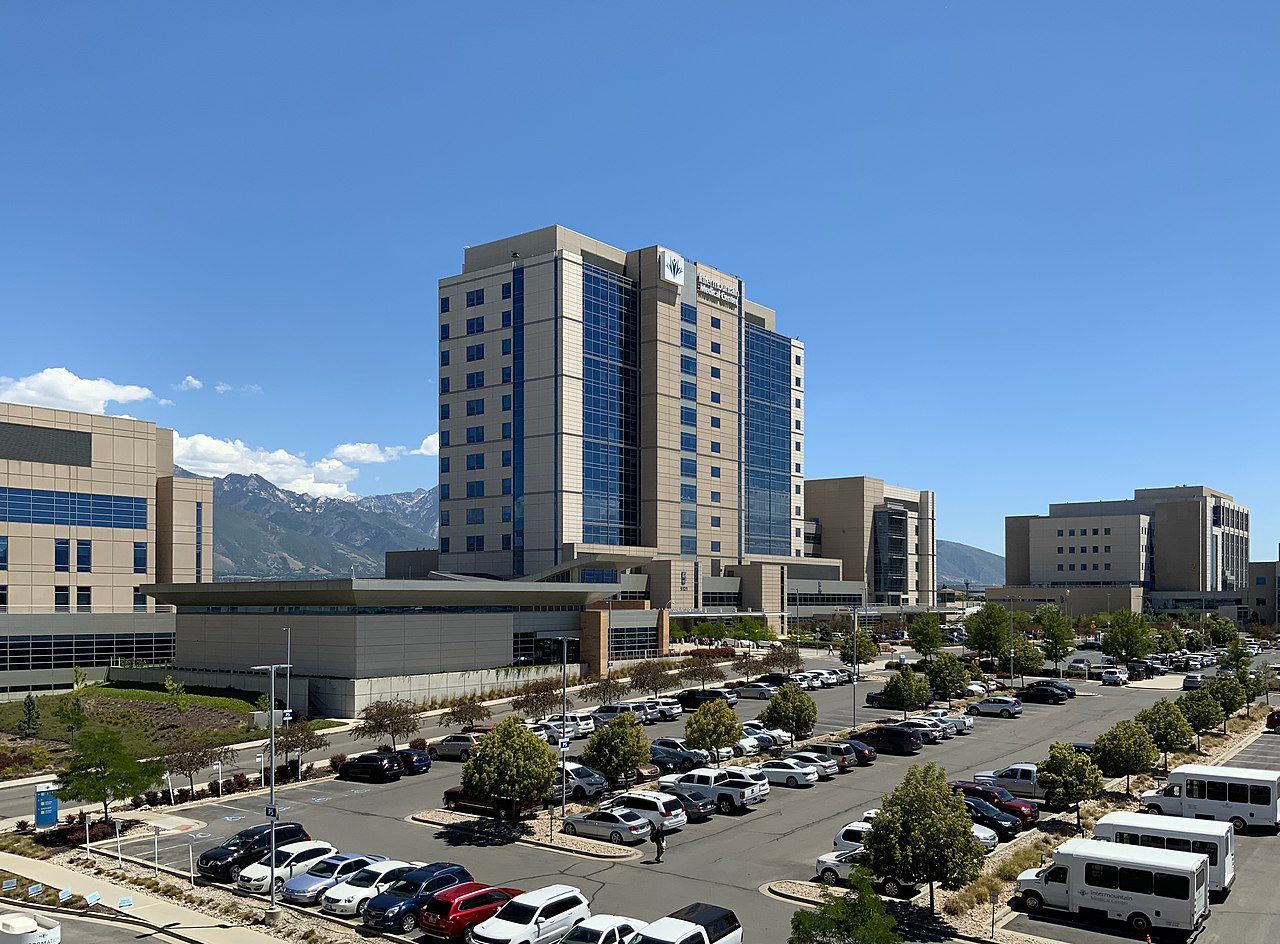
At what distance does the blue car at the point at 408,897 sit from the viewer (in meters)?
30.3

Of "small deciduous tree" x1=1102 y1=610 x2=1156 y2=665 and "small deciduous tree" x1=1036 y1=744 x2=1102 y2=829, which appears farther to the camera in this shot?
"small deciduous tree" x1=1102 y1=610 x2=1156 y2=665

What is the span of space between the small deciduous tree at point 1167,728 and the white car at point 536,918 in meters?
37.5

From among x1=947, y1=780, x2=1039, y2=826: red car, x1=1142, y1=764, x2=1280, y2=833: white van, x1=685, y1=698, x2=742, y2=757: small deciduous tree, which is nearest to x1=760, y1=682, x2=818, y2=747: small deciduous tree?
x1=685, y1=698, x2=742, y2=757: small deciduous tree

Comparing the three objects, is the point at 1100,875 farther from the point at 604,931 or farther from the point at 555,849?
the point at 555,849

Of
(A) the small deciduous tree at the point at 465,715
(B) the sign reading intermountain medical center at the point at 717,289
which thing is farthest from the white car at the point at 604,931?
(B) the sign reading intermountain medical center at the point at 717,289

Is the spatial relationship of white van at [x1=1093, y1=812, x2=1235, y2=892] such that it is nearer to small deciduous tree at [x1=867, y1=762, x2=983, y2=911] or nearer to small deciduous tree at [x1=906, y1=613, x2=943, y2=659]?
small deciduous tree at [x1=867, y1=762, x2=983, y2=911]

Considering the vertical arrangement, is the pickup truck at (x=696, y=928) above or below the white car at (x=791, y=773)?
above

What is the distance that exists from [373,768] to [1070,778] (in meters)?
33.0

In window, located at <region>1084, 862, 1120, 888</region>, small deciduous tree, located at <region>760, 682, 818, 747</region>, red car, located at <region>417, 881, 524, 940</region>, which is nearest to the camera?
red car, located at <region>417, 881, 524, 940</region>

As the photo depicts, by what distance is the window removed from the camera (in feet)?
101

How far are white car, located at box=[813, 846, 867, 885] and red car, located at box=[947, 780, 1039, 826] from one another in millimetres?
9545

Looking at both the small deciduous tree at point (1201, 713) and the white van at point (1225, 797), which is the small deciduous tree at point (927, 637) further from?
the white van at point (1225, 797)

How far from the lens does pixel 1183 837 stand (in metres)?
33.7

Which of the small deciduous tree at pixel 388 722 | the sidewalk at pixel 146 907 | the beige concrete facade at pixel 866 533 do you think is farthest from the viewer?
the beige concrete facade at pixel 866 533
